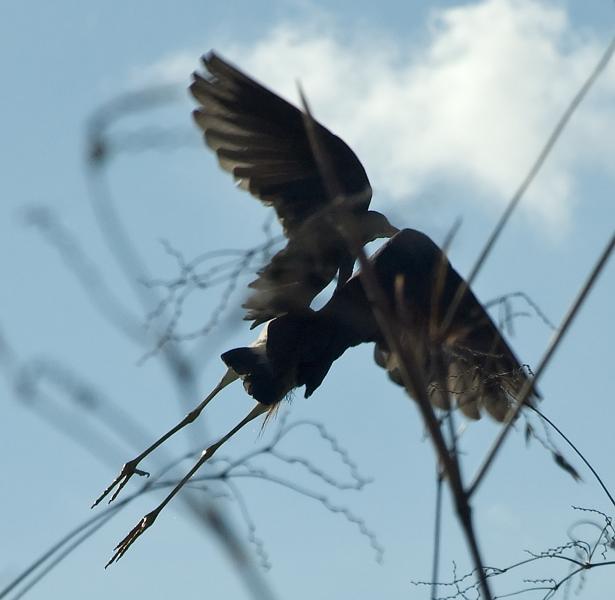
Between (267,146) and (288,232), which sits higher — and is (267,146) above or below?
Result: above

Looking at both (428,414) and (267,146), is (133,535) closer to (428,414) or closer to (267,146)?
(267,146)

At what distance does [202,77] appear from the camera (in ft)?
16.1

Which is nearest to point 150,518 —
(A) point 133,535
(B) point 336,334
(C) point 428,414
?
(A) point 133,535

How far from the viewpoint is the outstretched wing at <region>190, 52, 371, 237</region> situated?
4.92 meters

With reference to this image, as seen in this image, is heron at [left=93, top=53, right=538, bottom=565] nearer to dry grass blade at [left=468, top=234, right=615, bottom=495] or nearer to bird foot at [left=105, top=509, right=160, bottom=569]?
bird foot at [left=105, top=509, right=160, bottom=569]

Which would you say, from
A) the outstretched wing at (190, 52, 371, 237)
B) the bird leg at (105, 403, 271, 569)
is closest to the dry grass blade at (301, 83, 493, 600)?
the bird leg at (105, 403, 271, 569)

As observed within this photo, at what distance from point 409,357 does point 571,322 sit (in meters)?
0.15

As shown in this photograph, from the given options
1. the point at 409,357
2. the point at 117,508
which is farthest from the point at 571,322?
the point at 117,508

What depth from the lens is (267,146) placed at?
508 centimetres

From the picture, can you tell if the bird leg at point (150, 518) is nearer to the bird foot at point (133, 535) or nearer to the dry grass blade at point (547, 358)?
the bird foot at point (133, 535)

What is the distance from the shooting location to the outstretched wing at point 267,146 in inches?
194

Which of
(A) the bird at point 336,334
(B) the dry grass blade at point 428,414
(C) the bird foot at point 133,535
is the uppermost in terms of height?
(A) the bird at point 336,334

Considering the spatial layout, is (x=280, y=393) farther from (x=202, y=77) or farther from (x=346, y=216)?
(x=346, y=216)

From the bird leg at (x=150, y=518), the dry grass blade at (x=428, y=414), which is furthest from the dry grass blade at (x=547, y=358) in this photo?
the bird leg at (x=150, y=518)
